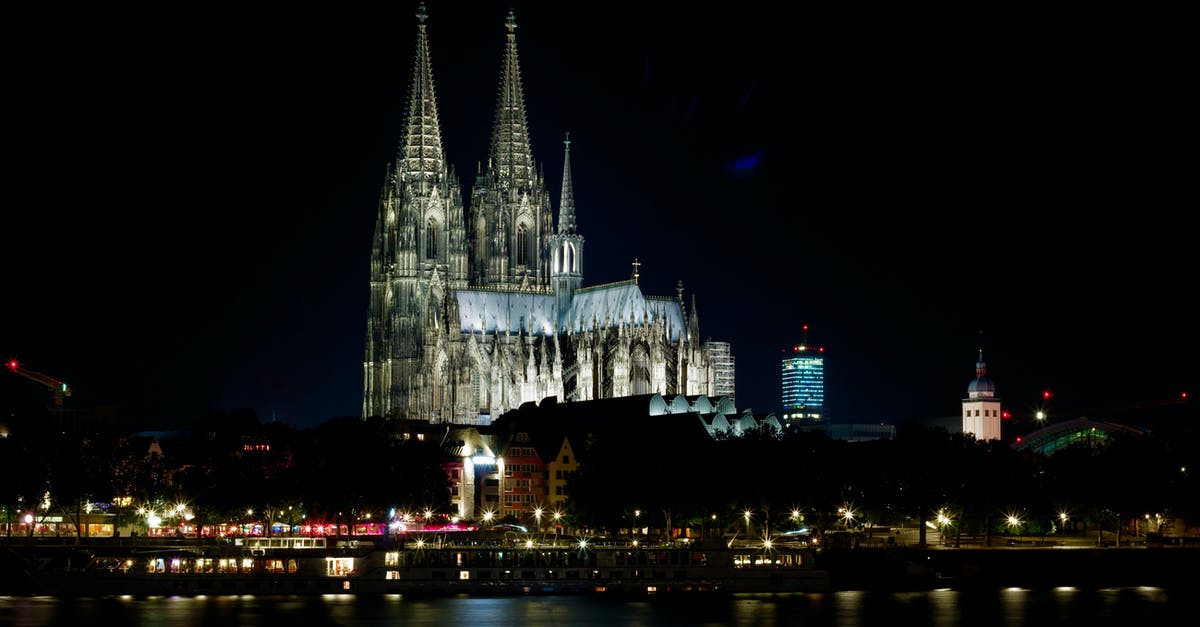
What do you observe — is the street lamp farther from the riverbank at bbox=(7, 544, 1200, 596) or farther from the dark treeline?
the riverbank at bbox=(7, 544, 1200, 596)

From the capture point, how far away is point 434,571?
12450 centimetres

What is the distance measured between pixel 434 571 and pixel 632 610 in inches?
547

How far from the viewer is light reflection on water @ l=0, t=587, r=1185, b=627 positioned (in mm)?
109750

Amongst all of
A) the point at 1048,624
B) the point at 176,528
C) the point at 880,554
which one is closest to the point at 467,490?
the point at 176,528

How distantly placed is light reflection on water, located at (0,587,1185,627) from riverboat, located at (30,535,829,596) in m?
2.13

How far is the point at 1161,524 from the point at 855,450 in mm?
22614

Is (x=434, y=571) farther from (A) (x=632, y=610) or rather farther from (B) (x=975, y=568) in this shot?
(B) (x=975, y=568)

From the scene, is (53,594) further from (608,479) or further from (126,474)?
(608,479)

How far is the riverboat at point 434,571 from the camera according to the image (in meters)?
123

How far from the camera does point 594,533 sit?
155 metres

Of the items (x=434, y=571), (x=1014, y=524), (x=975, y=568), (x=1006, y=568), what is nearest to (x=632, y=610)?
(x=434, y=571)

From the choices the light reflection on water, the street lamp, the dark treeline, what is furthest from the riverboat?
the street lamp

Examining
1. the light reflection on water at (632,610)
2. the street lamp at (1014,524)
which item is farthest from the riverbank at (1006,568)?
the street lamp at (1014,524)

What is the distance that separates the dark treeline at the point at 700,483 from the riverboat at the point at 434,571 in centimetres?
1905
